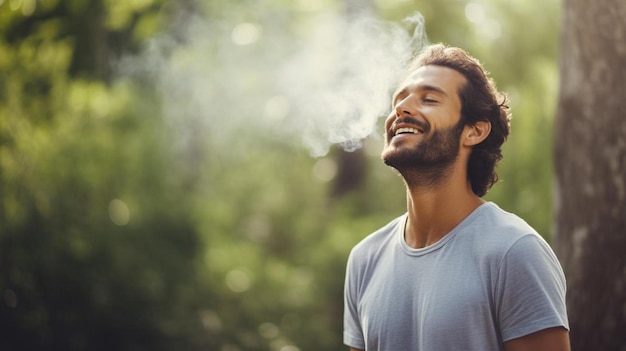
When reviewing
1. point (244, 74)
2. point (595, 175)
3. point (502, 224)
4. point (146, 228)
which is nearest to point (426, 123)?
point (502, 224)

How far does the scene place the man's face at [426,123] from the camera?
100.0 inches

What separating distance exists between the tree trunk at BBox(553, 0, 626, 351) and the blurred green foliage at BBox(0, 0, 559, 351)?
11.0 feet

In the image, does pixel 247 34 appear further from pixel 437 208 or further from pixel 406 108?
Answer: pixel 437 208

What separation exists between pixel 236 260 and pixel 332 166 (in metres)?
2.97

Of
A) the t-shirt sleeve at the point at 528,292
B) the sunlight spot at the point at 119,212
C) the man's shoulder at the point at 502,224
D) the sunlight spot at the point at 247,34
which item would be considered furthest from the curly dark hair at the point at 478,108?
the sunlight spot at the point at 247,34

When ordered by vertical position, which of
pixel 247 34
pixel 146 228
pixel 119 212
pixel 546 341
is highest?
pixel 247 34

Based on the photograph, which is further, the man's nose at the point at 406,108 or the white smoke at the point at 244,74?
the white smoke at the point at 244,74

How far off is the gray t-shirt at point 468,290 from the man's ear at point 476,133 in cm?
28

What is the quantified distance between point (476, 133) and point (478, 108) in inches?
3.6

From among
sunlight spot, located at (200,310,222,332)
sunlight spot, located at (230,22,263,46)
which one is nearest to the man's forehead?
sunlight spot, located at (200,310,222,332)

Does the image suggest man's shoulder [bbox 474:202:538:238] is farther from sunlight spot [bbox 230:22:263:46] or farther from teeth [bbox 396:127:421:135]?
Result: sunlight spot [bbox 230:22:263:46]

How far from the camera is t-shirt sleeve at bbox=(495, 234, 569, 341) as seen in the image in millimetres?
2131

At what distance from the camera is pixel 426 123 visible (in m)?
2.57

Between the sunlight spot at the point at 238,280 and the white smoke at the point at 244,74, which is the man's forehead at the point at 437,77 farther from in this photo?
the white smoke at the point at 244,74
